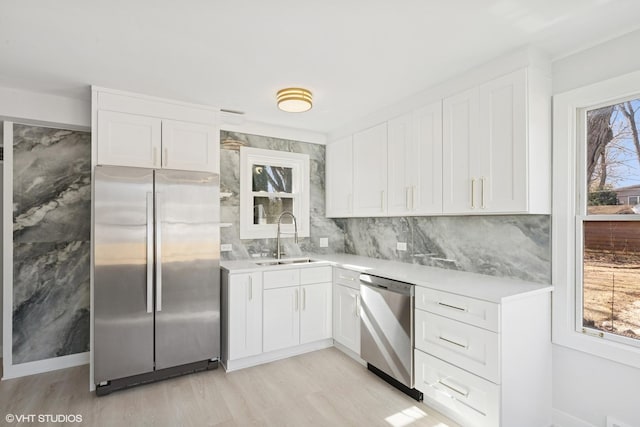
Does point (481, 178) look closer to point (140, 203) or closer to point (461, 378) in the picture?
point (461, 378)

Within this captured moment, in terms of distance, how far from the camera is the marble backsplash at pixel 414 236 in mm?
2355

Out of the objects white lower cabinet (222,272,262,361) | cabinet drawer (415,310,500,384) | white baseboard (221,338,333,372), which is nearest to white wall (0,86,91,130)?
white lower cabinet (222,272,262,361)

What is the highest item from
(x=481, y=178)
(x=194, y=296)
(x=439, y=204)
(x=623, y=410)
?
(x=481, y=178)

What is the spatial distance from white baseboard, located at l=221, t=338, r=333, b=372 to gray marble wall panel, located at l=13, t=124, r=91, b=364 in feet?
4.78

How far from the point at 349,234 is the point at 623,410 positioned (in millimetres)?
2919

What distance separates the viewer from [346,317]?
3.19m

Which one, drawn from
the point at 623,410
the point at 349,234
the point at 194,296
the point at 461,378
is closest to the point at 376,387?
the point at 461,378

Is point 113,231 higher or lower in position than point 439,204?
lower

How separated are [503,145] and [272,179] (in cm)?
249

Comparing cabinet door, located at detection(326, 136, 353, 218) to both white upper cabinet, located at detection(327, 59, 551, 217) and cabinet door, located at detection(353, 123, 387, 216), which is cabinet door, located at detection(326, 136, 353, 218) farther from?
white upper cabinet, located at detection(327, 59, 551, 217)

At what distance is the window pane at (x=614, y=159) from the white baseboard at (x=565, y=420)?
1.32 m

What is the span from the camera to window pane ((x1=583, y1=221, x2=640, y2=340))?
1.92 metres

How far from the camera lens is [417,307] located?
2.39 meters

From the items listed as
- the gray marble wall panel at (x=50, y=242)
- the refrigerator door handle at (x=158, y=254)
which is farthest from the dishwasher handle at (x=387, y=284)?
the gray marble wall panel at (x=50, y=242)
